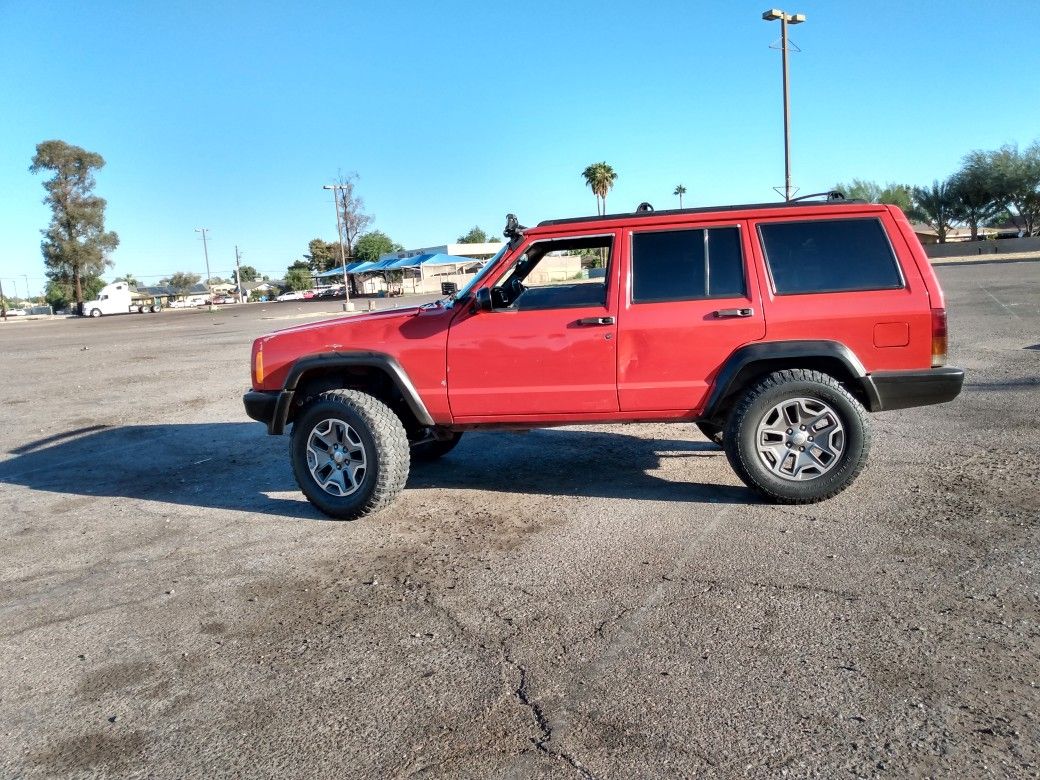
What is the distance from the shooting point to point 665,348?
17.8 feet

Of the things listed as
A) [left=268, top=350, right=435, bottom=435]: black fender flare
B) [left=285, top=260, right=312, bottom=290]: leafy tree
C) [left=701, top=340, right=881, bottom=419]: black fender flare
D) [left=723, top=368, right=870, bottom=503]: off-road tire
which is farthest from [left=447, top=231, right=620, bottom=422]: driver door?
[left=285, top=260, right=312, bottom=290]: leafy tree

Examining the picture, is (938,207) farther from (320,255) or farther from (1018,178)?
(320,255)

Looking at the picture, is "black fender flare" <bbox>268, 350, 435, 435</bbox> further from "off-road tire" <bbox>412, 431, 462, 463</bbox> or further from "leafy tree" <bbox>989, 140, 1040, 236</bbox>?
"leafy tree" <bbox>989, 140, 1040, 236</bbox>

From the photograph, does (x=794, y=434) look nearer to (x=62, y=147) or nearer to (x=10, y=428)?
(x=10, y=428)

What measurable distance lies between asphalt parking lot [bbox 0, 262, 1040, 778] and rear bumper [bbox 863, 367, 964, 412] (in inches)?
26.4

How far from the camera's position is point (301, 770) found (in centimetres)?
286

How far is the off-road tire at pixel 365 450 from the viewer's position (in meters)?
5.59

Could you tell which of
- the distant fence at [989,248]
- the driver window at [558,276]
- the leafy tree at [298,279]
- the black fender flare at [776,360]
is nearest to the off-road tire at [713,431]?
the black fender flare at [776,360]

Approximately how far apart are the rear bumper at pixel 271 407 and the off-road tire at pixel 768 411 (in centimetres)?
302

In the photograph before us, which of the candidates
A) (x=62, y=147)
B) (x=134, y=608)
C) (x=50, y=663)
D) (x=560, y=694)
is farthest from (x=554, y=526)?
(x=62, y=147)

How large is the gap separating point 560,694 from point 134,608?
2469 mm

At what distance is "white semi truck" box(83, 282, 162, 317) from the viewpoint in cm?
7538

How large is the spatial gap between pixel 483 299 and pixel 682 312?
130 cm

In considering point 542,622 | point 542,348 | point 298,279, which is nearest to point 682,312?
point 542,348
